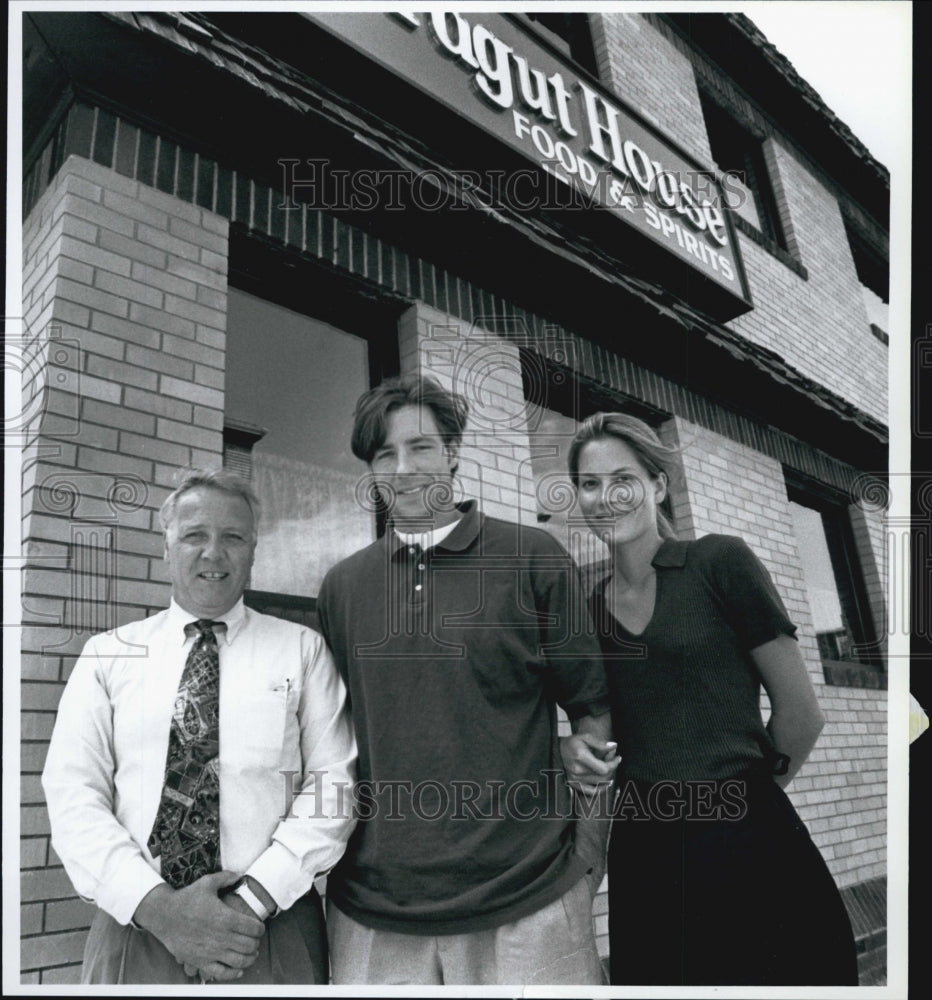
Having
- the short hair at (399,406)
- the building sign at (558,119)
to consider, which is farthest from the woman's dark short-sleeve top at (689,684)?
the building sign at (558,119)

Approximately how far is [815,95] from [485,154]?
1.26 meters

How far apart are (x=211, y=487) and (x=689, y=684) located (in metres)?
1.47

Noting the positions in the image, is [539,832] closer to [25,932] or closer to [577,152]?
[25,932]

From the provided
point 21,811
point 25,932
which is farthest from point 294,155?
point 25,932

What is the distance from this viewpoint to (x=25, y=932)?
2250 mm

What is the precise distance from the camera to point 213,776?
2299 millimetres

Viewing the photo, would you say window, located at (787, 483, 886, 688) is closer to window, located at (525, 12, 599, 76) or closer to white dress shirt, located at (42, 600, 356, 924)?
white dress shirt, located at (42, 600, 356, 924)

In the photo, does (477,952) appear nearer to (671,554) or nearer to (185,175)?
(671,554)

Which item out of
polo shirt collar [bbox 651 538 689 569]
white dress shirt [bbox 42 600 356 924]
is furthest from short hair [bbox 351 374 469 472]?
polo shirt collar [bbox 651 538 689 569]

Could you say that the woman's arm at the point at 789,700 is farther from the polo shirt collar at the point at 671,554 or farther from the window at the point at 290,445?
the window at the point at 290,445

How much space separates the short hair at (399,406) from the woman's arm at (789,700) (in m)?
1.11

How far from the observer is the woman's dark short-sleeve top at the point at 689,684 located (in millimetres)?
2525

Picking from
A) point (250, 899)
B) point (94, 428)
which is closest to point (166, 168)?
point (94, 428)

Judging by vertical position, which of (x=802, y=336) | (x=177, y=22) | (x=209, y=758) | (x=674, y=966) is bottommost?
(x=674, y=966)
